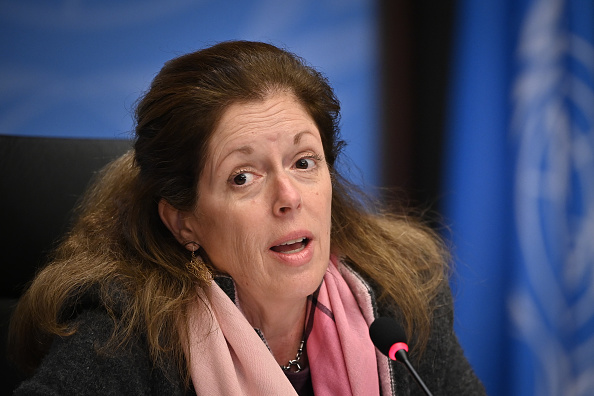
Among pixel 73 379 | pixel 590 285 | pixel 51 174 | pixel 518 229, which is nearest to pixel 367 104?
pixel 518 229

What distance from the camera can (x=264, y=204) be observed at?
1299 millimetres

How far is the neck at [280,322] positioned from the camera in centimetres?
142

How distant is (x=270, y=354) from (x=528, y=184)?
4.49 feet

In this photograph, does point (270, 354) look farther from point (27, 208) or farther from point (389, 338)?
point (27, 208)

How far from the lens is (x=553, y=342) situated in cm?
233

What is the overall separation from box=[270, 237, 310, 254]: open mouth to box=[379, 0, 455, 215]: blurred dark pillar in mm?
1188

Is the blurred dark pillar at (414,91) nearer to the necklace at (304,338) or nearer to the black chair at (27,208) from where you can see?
the necklace at (304,338)

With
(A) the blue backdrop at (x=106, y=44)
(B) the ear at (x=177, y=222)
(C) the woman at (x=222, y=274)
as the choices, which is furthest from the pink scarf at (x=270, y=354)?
(A) the blue backdrop at (x=106, y=44)

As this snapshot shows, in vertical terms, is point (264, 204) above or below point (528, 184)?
below

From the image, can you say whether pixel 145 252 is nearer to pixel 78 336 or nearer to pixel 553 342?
pixel 78 336

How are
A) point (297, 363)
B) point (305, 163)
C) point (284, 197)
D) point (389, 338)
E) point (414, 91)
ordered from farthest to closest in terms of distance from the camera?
point (414, 91), point (297, 363), point (305, 163), point (284, 197), point (389, 338)

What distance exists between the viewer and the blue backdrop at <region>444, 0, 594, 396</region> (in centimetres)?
228

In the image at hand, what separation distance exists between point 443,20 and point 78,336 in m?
1.77

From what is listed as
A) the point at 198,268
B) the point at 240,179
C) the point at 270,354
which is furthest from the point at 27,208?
the point at 270,354
